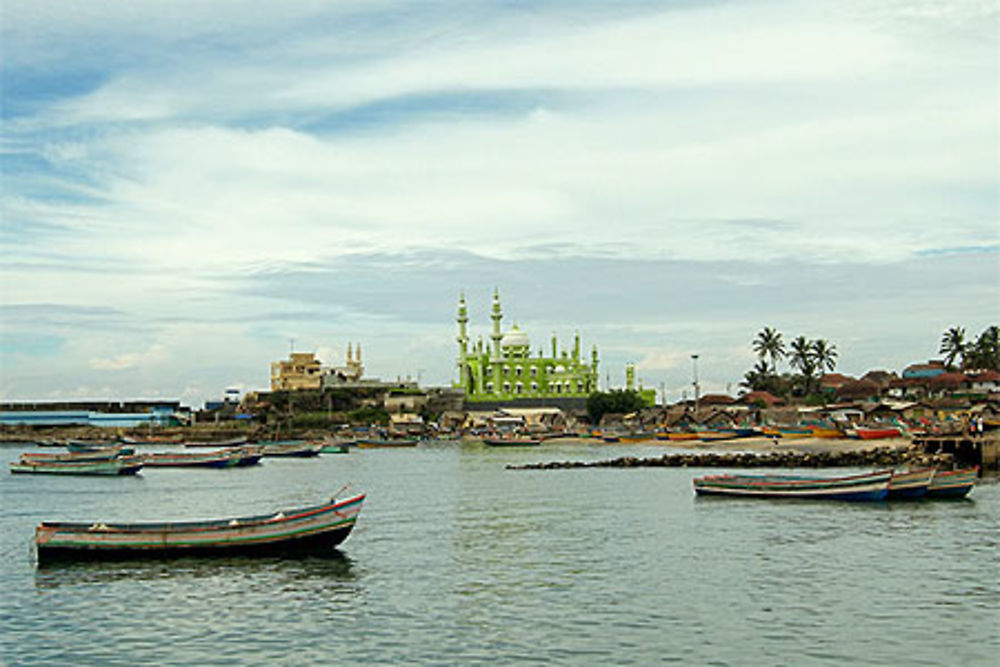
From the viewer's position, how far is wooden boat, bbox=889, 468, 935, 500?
159ft

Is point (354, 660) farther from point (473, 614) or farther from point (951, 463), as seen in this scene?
point (951, 463)

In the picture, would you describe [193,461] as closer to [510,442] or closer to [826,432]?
[510,442]

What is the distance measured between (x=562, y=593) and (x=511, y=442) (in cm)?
9979

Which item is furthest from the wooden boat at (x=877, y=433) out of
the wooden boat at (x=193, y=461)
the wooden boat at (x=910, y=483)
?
the wooden boat at (x=193, y=461)

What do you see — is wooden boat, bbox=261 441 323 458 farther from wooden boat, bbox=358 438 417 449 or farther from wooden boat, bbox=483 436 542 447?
wooden boat, bbox=483 436 542 447

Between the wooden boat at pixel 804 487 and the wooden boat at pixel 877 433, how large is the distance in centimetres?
4688

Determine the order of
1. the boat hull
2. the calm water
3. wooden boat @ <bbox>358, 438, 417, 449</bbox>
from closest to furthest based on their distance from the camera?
1. the calm water
2. the boat hull
3. wooden boat @ <bbox>358, 438, 417, 449</bbox>

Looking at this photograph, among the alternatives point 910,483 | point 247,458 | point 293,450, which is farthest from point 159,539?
point 293,450

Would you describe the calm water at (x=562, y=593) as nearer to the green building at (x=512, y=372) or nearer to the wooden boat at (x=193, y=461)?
the wooden boat at (x=193, y=461)

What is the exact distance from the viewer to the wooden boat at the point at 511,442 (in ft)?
421

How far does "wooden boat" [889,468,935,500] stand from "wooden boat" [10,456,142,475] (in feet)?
180

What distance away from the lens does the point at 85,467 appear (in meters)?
79.9

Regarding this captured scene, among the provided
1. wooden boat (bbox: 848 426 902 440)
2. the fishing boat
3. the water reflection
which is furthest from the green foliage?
the water reflection

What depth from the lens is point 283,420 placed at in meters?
170
